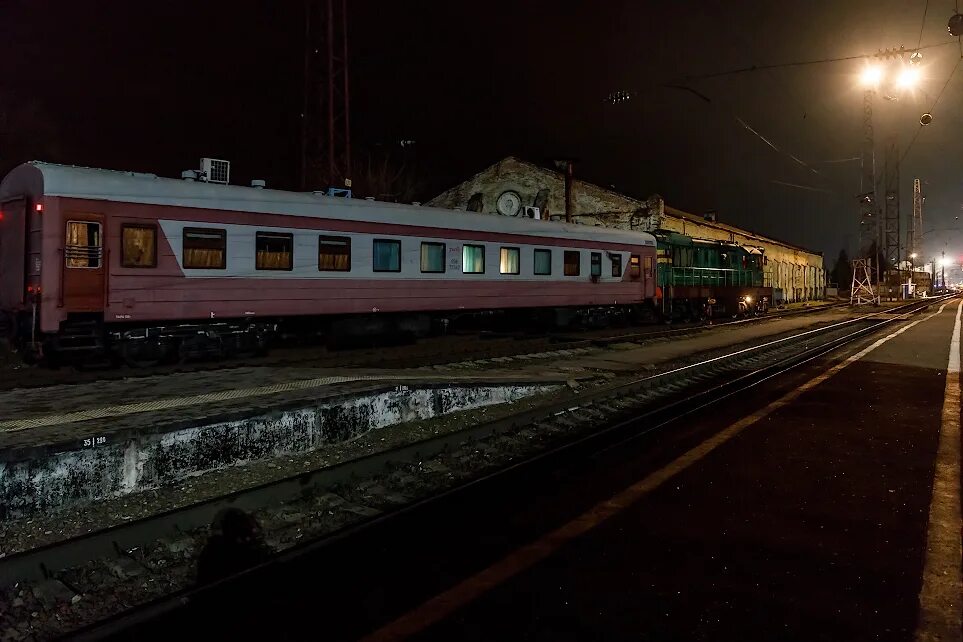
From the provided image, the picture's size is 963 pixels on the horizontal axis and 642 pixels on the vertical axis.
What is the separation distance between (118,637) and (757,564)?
3.59 meters

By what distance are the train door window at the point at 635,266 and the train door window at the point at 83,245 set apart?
1620 cm

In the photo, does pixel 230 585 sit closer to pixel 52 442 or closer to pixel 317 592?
pixel 317 592

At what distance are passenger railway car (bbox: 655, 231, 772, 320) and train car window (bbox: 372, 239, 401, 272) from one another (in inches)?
509

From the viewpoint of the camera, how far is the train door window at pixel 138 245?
11.1m

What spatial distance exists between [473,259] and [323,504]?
11.9 meters

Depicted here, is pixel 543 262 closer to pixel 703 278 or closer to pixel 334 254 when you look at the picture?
pixel 334 254

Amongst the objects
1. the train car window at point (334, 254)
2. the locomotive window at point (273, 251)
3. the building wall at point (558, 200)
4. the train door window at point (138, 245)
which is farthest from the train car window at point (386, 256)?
the building wall at point (558, 200)

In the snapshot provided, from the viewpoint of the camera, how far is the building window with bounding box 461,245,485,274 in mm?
16625

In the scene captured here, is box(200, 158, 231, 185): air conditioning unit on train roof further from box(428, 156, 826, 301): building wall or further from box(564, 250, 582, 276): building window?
box(428, 156, 826, 301): building wall

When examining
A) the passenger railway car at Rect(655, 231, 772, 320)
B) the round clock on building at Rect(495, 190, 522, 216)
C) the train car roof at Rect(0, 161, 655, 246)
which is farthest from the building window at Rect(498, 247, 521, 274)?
the round clock on building at Rect(495, 190, 522, 216)

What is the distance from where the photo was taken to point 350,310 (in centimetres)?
1427

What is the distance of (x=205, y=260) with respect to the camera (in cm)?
1202

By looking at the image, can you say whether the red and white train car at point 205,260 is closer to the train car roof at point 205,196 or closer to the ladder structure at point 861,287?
the train car roof at point 205,196

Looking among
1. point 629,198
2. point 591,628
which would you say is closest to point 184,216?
point 591,628
